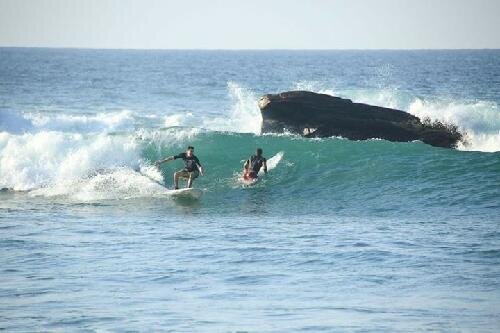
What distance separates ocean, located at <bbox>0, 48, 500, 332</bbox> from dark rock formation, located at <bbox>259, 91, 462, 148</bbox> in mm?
437

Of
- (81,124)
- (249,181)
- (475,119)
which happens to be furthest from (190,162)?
(475,119)

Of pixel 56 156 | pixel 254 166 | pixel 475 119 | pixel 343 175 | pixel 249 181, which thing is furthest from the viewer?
pixel 475 119

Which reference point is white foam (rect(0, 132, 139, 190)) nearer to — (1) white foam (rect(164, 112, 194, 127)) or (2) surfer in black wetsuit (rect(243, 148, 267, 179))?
(2) surfer in black wetsuit (rect(243, 148, 267, 179))

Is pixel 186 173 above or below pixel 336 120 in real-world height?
below

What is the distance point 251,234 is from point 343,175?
7.28 metres

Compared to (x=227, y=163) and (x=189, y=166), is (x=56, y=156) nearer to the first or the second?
(x=227, y=163)

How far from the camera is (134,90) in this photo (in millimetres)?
61625

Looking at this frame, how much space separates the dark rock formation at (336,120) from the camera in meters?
25.6

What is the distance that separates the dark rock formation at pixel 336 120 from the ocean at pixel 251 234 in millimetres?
437

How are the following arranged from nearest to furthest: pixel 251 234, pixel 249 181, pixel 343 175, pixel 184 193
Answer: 1. pixel 251 234
2. pixel 184 193
3. pixel 249 181
4. pixel 343 175

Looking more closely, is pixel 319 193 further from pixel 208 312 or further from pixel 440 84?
pixel 440 84

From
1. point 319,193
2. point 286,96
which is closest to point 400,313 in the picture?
point 319,193

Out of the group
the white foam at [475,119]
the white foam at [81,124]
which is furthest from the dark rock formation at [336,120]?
the white foam at [81,124]

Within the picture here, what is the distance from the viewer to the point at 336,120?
1013 inches
